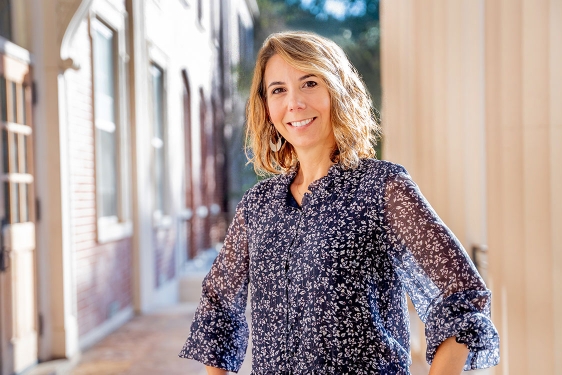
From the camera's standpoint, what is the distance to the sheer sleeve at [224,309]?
1.35 metres

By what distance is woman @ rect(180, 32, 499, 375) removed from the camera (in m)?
1.07

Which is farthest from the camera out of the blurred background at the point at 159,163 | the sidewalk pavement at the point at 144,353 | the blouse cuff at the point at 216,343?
the sidewalk pavement at the point at 144,353

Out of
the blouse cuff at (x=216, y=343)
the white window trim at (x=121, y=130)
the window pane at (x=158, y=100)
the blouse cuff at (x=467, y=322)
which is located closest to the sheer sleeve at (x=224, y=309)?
the blouse cuff at (x=216, y=343)

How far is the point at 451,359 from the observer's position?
106 centimetres

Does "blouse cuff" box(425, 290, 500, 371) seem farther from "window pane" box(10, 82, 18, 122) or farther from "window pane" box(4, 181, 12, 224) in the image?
"window pane" box(10, 82, 18, 122)

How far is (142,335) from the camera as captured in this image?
17.7ft

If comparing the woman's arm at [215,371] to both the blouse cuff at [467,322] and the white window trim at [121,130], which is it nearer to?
the blouse cuff at [467,322]

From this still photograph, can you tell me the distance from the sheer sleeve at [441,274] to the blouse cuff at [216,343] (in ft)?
1.40

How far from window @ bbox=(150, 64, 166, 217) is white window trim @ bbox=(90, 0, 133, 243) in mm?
1171

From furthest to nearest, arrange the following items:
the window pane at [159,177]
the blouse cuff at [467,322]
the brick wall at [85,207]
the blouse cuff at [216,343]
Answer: the window pane at [159,177] → the brick wall at [85,207] → the blouse cuff at [216,343] → the blouse cuff at [467,322]

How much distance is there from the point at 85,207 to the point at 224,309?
3675mm

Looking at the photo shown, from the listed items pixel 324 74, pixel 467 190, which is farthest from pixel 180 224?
pixel 324 74

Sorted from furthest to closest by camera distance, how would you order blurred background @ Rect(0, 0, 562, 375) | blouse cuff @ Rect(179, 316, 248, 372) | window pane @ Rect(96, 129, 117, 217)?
window pane @ Rect(96, 129, 117, 217)
blurred background @ Rect(0, 0, 562, 375)
blouse cuff @ Rect(179, 316, 248, 372)

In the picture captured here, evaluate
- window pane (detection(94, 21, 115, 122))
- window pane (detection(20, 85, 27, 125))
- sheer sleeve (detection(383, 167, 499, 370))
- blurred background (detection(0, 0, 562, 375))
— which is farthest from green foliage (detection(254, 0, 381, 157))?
sheer sleeve (detection(383, 167, 499, 370))
